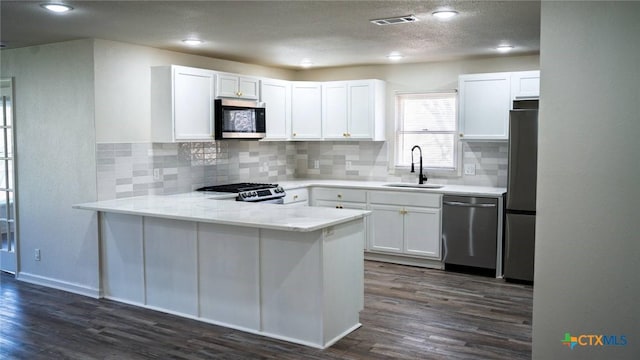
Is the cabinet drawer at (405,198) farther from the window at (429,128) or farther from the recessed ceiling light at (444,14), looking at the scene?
the recessed ceiling light at (444,14)

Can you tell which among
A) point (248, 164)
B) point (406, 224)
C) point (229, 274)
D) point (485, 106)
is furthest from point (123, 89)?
point (485, 106)

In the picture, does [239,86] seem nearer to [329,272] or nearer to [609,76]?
[329,272]

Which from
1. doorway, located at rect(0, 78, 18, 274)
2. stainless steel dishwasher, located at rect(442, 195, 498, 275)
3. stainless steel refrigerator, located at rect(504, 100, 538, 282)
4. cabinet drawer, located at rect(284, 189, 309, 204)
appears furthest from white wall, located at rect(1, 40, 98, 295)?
stainless steel refrigerator, located at rect(504, 100, 538, 282)

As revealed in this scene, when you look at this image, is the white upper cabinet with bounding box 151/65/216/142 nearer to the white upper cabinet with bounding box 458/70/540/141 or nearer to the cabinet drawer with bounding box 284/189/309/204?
the cabinet drawer with bounding box 284/189/309/204

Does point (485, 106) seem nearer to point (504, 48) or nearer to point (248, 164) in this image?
point (504, 48)

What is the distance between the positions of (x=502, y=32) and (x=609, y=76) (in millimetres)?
2095

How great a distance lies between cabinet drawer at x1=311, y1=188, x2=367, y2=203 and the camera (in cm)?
638

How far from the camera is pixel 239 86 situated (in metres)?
5.96

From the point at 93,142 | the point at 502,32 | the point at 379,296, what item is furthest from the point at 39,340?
the point at 502,32

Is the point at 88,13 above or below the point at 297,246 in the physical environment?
above

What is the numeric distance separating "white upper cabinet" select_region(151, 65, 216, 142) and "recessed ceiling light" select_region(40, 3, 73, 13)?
1.53 m

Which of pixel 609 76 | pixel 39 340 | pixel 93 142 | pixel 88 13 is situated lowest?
pixel 39 340

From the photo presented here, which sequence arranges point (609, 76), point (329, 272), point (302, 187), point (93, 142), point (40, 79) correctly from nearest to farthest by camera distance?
point (609, 76), point (329, 272), point (93, 142), point (40, 79), point (302, 187)

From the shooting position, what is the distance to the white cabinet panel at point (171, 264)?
4.30 meters
